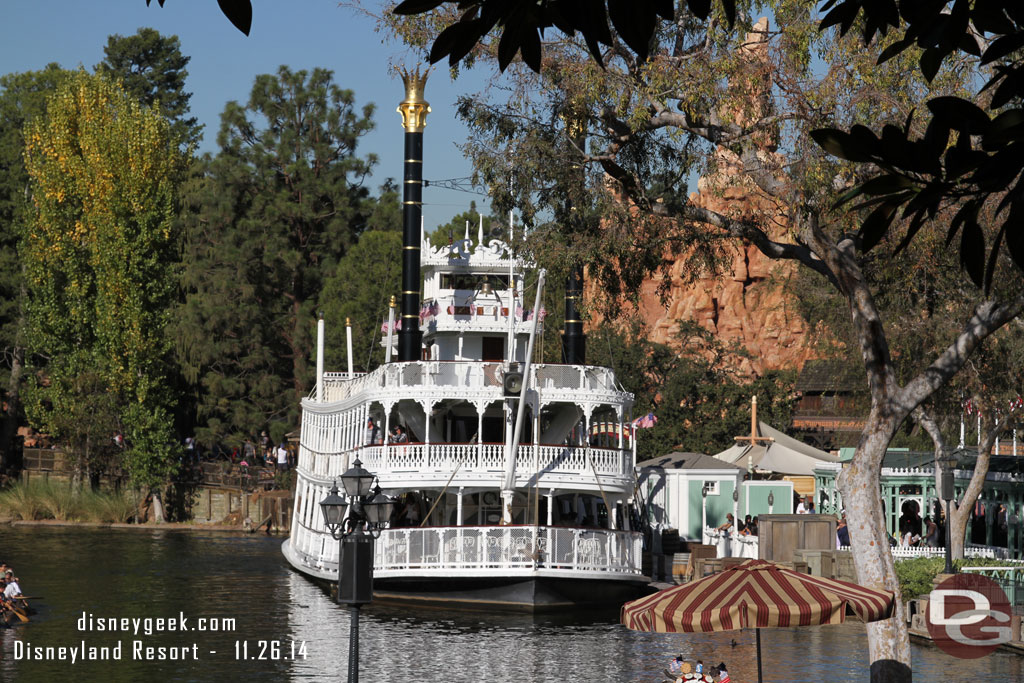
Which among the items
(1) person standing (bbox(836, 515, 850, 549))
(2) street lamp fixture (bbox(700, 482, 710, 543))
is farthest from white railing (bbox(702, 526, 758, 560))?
(1) person standing (bbox(836, 515, 850, 549))

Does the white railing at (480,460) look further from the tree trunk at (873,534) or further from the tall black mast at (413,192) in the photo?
the tree trunk at (873,534)

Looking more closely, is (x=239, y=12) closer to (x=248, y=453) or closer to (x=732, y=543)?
(x=732, y=543)

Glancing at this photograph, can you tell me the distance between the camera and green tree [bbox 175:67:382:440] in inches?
2347

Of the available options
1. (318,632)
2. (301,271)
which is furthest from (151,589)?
(301,271)

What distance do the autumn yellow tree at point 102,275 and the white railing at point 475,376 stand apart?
25.0m

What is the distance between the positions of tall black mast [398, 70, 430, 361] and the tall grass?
20.7 meters

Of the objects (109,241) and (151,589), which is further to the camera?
(109,241)

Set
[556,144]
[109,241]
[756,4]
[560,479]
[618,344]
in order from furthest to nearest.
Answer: [618,344], [109,241], [560,479], [556,144], [756,4]

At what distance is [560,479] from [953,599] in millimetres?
9221

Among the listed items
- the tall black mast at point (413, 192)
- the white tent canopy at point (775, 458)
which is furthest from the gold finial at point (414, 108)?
the white tent canopy at point (775, 458)

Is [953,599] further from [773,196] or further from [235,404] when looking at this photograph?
[235,404]

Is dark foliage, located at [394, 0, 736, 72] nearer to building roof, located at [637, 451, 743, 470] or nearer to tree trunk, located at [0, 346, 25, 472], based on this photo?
building roof, located at [637, 451, 743, 470]

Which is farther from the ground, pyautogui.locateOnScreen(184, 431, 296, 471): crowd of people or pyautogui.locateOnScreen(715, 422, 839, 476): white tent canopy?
pyautogui.locateOnScreen(184, 431, 296, 471): crowd of people

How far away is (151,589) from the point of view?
105 ft
